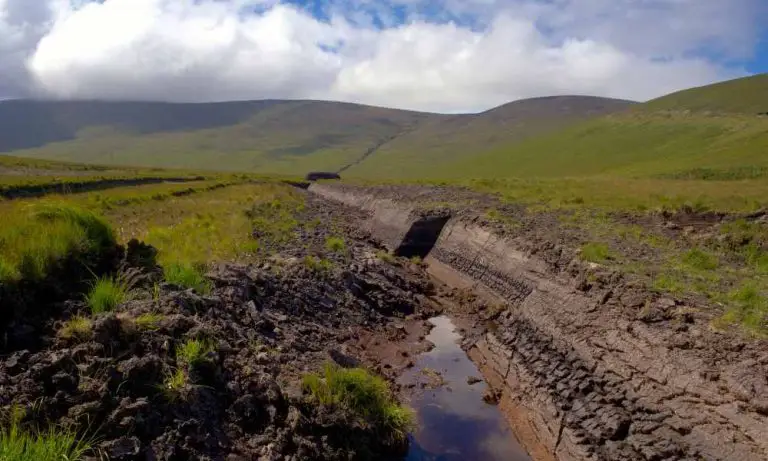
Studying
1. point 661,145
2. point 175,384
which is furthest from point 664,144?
point 175,384

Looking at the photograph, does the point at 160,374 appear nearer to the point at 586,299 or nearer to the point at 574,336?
the point at 574,336

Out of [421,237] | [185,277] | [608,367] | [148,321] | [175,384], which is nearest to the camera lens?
[175,384]

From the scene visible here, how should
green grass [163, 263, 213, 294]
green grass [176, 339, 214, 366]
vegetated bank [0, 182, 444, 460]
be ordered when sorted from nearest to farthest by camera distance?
vegetated bank [0, 182, 444, 460], green grass [176, 339, 214, 366], green grass [163, 263, 213, 294]

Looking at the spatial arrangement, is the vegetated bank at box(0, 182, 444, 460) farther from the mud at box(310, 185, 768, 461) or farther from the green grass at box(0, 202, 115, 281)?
the mud at box(310, 185, 768, 461)

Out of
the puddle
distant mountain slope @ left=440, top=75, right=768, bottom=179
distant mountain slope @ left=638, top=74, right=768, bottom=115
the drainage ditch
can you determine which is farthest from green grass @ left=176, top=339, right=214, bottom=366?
distant mountain slope @ left=638, top=74, right=768, bottom=115

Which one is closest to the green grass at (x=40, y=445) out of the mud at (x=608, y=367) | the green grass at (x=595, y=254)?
the mud at (x=608, y=367)

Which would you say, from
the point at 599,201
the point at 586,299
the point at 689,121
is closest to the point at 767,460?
the point at 586,299

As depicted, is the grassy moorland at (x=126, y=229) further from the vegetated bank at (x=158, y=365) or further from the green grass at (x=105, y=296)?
the green grass at (x=105, y=296)

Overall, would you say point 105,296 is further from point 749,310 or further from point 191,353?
point 749,310
